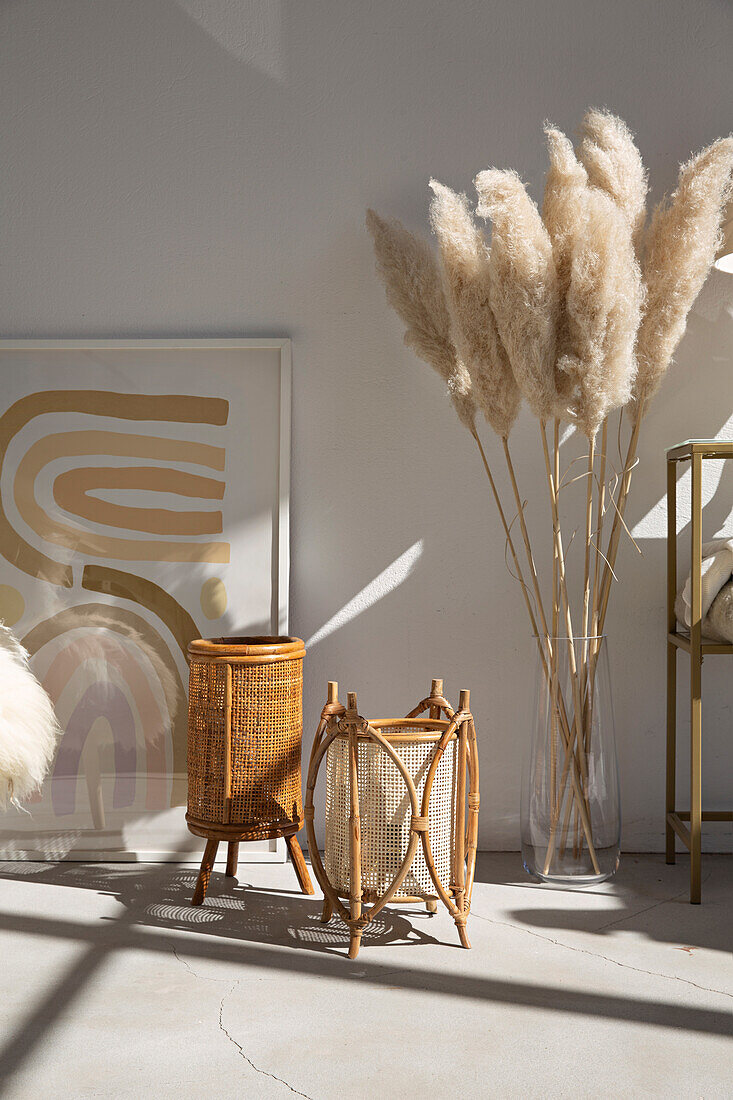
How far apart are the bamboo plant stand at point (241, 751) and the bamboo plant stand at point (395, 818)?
0.59 feet

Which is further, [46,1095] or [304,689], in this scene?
[304,689]

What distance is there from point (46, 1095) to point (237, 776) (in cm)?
87

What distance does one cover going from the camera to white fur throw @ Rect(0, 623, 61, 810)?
184 centimetres

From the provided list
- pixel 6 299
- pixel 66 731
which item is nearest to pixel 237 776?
pixel 66 731

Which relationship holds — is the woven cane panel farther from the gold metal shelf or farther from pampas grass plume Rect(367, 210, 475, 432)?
pampas grass plume Rect(367, 210, 475, 432)

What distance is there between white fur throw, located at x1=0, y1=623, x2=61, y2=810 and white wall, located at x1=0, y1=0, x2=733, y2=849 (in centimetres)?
95

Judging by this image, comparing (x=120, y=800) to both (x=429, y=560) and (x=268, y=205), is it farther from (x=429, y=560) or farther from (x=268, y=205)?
(x=268, y=205)

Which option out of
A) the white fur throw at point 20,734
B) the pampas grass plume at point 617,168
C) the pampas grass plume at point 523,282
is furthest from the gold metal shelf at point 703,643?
the white fur throw at point 20,734

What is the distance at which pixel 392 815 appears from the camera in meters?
2.04

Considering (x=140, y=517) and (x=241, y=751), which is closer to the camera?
(x=241, y=751)

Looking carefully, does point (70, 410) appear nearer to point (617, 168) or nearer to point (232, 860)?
point (232, 860)

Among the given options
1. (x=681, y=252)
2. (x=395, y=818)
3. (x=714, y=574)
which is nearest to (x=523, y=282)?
(x=681, y=252)

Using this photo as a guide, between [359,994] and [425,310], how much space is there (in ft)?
5.48

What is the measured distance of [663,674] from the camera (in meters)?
2.76
